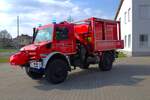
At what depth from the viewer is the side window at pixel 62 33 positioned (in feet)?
54.3

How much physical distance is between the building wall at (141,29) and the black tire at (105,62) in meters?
15.9

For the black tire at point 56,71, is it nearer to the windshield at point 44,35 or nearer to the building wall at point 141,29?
the windshield at point 44,35

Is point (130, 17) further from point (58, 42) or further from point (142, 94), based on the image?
point (142, 94)

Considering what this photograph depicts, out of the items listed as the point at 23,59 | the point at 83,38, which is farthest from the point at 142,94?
the point at 83,38

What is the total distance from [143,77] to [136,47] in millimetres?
19932

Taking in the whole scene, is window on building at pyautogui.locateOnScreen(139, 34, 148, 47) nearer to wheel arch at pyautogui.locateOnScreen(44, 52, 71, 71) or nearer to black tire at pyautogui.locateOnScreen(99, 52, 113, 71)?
black tire at pyautogui.locateOnScreen(99, 52, 113, 71)

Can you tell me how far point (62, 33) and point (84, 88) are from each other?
3.52m

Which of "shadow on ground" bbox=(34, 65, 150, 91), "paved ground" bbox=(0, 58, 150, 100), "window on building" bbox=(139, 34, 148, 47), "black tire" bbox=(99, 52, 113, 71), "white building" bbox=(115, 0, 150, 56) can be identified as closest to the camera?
"paved ground" bbox=(0, 58, 150, 100)

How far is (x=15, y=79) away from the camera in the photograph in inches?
703

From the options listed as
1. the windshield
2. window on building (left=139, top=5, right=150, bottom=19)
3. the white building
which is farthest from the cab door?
window on building (left=139, top=5, right=150, bottom=19)

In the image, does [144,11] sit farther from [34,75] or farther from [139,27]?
[34,75]

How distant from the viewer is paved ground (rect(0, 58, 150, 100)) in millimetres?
12516

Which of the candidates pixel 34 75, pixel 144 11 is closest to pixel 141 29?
pixel 144 11

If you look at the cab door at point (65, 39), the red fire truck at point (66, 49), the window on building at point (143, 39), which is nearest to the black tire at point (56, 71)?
the red fire truck at point (66, 49)
